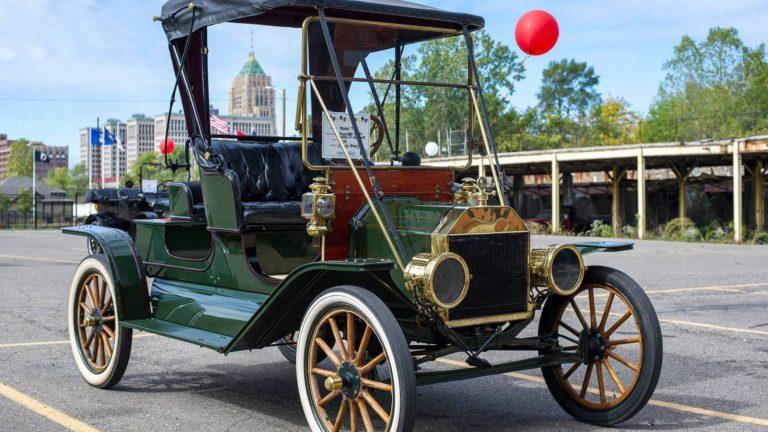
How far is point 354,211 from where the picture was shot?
4.76 meters

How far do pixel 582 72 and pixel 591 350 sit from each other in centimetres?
8750

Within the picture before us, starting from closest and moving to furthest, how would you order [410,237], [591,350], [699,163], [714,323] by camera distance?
[410,237] → [591,350] → [714,323] → [699,163]

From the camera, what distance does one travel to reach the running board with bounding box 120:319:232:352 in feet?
15.2

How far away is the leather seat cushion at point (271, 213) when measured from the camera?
203 inches

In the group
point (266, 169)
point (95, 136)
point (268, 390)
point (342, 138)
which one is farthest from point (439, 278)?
point (95, 136)

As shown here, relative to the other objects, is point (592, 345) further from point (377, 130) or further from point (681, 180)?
point (681, 180)

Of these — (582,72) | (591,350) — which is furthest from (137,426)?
(582,72)

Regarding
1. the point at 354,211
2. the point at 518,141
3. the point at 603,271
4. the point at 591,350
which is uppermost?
the point at 518,141

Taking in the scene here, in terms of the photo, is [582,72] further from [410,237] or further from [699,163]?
[410,237]

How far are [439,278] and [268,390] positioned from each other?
2.02 m

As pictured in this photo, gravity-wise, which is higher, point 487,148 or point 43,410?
point 487,148

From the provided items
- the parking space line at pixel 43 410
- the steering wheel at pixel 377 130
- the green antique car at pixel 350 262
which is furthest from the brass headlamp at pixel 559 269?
the parking space line at pixel 43 410

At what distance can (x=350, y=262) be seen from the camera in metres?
3.95

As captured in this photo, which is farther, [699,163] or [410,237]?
[699,163]
